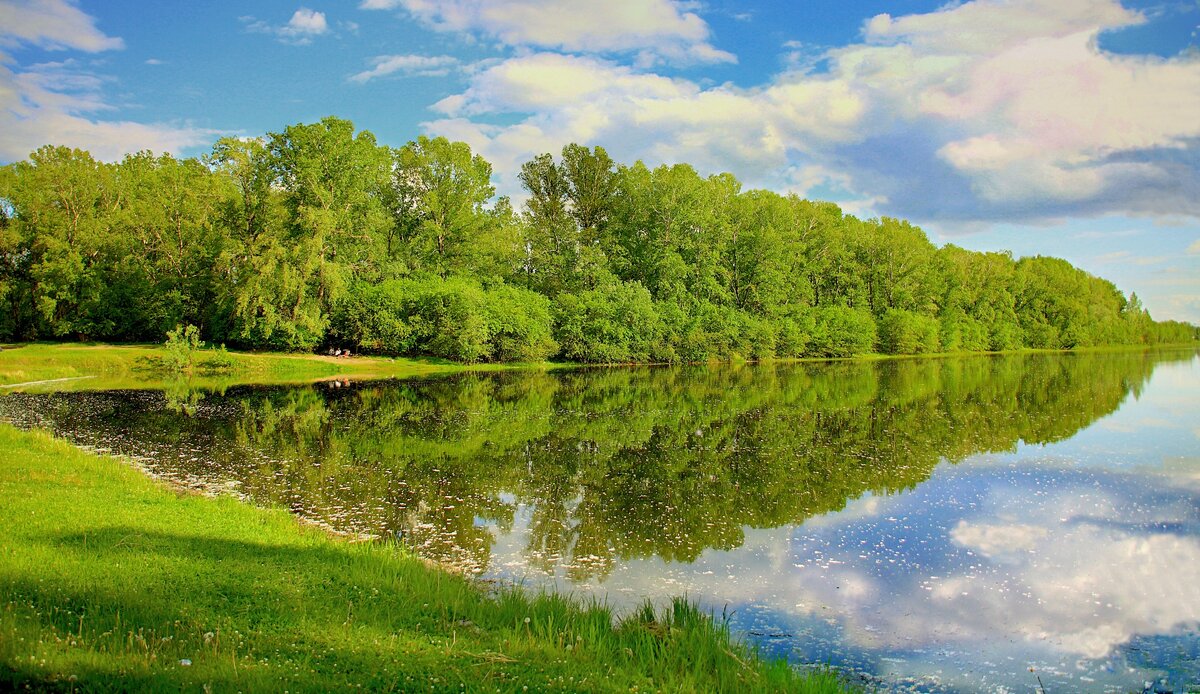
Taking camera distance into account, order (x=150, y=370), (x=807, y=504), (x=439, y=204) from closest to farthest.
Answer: (x=807, y=504) → (x=150, y=370) → (x=439, y=204)

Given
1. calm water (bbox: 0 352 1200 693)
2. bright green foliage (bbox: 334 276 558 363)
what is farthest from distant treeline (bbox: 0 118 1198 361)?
calm water (bbox: 0 352 1200 693)

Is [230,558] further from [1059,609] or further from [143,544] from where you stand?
[1059,609]

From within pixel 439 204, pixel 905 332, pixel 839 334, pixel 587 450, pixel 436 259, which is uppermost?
pixel 439 204

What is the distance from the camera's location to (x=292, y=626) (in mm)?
6762

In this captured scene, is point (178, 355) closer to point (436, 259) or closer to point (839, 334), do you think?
point (436, 259)

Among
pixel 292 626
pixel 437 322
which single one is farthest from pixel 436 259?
pixel 292 626

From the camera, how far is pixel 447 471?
57.4 feet

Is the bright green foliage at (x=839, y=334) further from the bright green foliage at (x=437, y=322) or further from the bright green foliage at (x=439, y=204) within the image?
the bright green foliage at (x=439, y=204)

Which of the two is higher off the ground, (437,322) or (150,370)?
(437,322)

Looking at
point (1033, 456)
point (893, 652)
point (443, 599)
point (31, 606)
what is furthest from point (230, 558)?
point (1033, 456)

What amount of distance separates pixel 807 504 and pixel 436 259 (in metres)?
57.0

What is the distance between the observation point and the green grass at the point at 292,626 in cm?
563

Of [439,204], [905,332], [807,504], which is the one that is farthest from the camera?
[905,332]

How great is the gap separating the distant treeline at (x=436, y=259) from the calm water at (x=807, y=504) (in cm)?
2466
